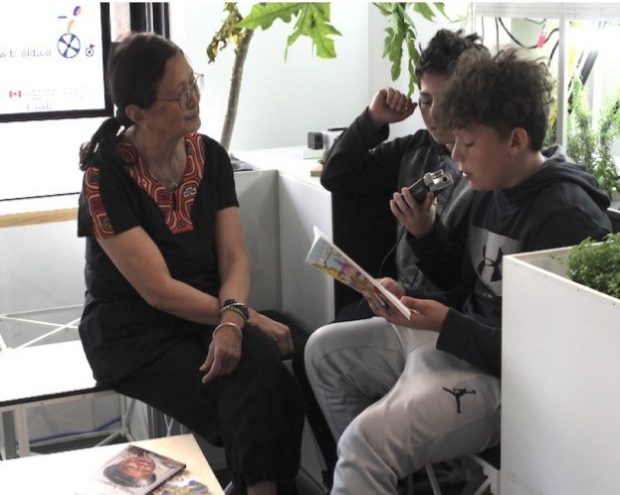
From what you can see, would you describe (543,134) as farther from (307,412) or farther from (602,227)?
(307,412)

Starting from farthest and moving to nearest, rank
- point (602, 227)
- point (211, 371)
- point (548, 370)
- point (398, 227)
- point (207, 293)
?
point (398, 227)
point (207, 293)
point (211, 371)
point (602, 227)
point (548, 370)

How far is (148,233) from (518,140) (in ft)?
3.00

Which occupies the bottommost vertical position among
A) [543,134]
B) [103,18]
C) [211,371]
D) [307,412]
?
[307,412]

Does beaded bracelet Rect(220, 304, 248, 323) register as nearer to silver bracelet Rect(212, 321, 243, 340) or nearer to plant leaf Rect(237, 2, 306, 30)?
silver bracelet Rect(212, 321, 243, 340)

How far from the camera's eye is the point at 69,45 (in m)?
3.54

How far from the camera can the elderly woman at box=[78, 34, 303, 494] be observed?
7.46 ft

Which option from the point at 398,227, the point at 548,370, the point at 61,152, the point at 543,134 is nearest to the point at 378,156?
the point at 398,227

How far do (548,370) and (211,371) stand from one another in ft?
2.70

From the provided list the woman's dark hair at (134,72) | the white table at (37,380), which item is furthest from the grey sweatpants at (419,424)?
the woman's dark hair at (134,72)

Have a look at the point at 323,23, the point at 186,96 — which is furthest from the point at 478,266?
the point at 186,96

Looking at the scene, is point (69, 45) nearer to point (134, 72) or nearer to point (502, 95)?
point (134, 72)

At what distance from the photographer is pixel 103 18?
3582 mm

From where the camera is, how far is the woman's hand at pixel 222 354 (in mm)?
2268

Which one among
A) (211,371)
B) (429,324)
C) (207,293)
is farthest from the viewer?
(207,293)
